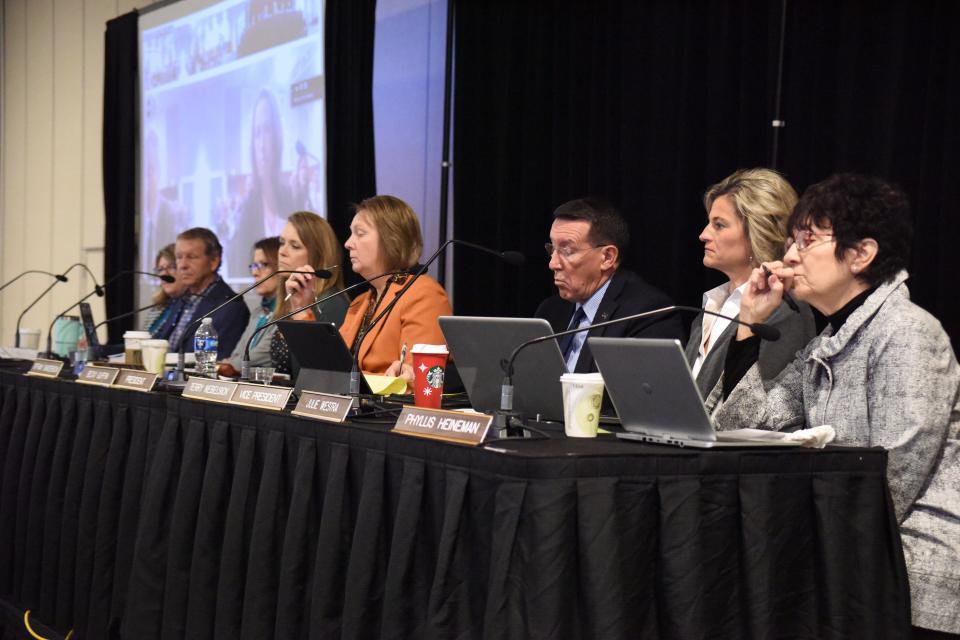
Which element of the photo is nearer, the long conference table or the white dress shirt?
the long conference table

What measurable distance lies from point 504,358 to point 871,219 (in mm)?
677

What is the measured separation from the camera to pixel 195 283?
4.45 m

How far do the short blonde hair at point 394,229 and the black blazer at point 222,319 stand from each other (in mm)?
1151

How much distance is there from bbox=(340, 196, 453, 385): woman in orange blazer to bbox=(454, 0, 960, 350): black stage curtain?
0.82m

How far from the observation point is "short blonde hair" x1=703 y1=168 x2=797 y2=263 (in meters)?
2.30

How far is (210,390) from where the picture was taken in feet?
7.23

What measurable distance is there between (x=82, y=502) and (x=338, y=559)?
3.35 feet

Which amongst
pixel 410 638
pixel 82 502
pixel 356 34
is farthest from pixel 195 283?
pixel 410 638

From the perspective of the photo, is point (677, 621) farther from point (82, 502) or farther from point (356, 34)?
point (356, 34)

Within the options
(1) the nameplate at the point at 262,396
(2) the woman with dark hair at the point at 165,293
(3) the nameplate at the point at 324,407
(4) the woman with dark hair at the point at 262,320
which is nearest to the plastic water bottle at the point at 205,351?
(4) the woman with dark hair at the point at 262,320

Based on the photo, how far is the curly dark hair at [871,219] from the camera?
5.93ft

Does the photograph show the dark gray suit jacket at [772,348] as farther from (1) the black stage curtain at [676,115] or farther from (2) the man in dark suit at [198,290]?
(2) the man in dark suit at [198,290]

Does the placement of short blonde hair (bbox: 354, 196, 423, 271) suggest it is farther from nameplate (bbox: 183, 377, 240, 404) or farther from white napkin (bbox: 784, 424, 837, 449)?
white napkin (bbox: 784, 424, 837, 449)

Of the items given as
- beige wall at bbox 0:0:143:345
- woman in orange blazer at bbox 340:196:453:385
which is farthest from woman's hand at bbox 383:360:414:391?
beige wall at bbox 0:0:143:345
